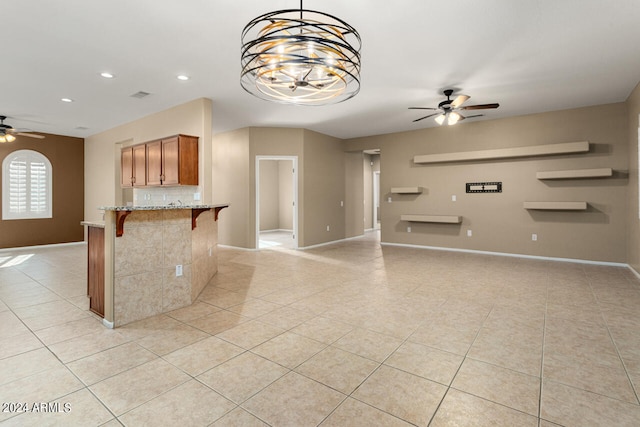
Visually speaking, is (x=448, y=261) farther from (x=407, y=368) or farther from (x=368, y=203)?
(x=368, y=203)

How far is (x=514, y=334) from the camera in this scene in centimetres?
274

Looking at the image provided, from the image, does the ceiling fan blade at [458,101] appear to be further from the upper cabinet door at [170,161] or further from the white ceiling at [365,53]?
the upper cabinet door at [170,161]

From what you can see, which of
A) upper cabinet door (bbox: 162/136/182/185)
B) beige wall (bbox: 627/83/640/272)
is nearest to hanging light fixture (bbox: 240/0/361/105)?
upper cabinet door (bbox: 162/136/182/185)

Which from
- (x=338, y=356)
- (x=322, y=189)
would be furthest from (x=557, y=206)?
(x=338, y=356)

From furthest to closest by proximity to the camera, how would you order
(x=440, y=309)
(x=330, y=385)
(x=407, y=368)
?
1. (x=440, y=309)
2. (x=407, y=368)
3. (x=330, y=385)

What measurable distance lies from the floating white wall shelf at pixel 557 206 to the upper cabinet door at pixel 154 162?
691 cm

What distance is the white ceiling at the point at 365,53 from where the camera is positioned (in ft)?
9.22

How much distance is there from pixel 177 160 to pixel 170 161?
0.84 feet

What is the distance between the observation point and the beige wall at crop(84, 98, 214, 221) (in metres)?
5.21

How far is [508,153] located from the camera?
6215mm

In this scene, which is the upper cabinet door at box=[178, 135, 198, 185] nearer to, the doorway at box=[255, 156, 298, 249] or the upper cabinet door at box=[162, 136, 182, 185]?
the upper cabinet door at box=[162, 136, 182, 185]

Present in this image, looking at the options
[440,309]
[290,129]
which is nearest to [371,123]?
[290,129]

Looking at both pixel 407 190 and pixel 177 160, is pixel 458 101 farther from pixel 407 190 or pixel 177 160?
pixel 177 160

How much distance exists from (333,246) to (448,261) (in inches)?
111
